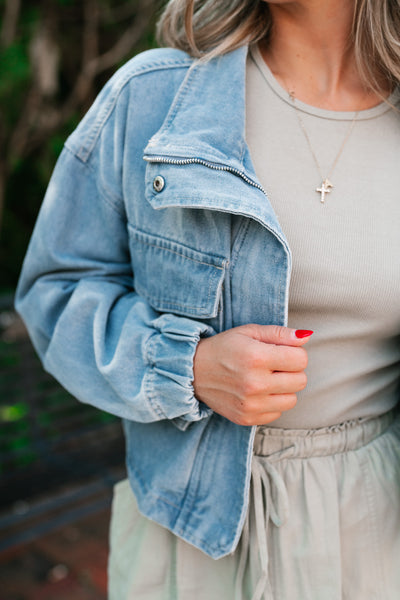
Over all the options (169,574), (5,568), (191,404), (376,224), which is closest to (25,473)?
(5,568)

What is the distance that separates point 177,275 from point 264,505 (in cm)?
50

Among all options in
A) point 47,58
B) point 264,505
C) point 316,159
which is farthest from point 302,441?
point 47,58

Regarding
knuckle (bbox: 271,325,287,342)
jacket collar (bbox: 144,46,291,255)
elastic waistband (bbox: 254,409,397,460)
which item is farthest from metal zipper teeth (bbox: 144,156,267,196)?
elastic waistband (bbox: 254,409,397,460)

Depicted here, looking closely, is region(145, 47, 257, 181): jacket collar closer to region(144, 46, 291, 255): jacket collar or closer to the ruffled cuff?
region(144, 46, 291, 255): jacket collar

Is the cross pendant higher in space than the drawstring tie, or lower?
higher

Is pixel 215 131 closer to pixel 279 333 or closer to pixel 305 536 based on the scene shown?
pixel 279 333

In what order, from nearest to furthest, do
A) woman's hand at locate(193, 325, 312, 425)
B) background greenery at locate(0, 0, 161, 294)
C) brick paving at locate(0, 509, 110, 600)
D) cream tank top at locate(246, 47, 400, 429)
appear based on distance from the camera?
woman's hand at locate(193, 325, 312, 425) → cream tank top at locate(246, 47, 400, 429) → brick paving at locate(0, 509, 110, 600) → background greenery at locate(0, 0, 161, 294)

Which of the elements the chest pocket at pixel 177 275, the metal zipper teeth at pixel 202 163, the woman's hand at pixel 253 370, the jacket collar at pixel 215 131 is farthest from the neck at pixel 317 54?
the woman's hand at pixel 253 370

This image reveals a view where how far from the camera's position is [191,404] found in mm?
1161

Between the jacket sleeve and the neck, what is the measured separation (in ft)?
1.24

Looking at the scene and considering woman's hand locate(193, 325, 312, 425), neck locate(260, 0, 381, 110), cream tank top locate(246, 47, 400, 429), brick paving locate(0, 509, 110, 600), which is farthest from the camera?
brick paving locate(0, 509, 110, 600)

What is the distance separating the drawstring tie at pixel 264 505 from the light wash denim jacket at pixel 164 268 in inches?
2.4

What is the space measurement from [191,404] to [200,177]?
16.5 inches

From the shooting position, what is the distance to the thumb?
3.56 ft
